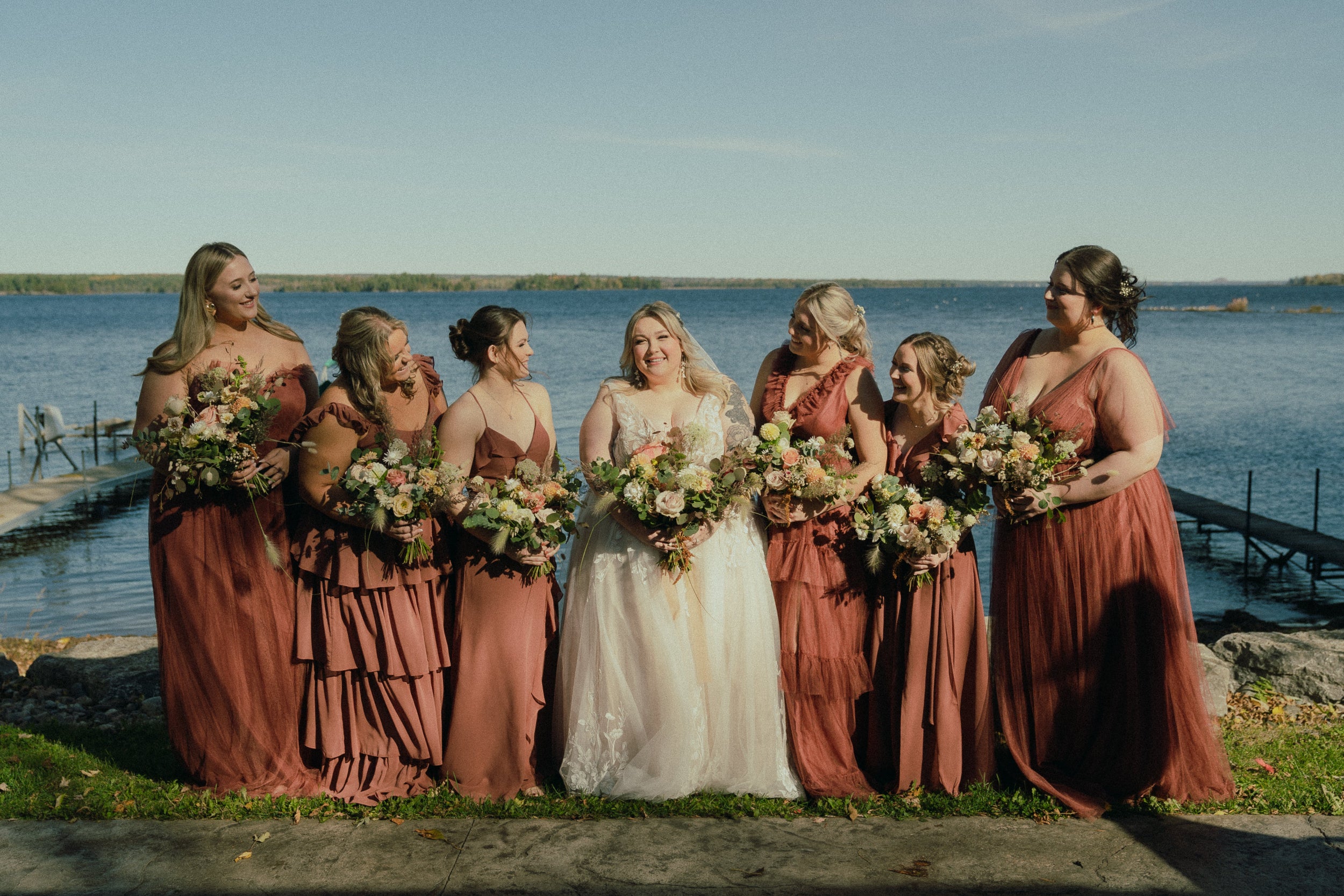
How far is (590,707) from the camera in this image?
521 cm

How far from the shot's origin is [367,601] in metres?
5.15

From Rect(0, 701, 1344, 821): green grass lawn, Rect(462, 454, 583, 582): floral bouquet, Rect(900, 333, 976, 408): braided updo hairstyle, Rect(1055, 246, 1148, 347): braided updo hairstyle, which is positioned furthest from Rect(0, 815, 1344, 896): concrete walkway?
Rect(1055, 246, 1148, 347): braided updo hairstyle

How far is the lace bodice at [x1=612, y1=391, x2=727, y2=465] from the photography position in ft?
17.6

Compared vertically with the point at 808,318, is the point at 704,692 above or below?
below

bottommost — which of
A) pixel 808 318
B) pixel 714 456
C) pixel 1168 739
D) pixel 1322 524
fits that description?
pixel 1322 524

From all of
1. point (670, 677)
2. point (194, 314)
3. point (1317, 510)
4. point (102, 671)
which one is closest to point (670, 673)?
point (670, 677)

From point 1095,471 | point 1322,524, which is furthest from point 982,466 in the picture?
point 1322,524

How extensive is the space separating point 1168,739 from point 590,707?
2.94 meters

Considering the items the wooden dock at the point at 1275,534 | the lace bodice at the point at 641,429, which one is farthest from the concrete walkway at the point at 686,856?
the wooden dock at the point at 1275,534

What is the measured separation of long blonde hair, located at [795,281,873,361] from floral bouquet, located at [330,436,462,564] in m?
2.12

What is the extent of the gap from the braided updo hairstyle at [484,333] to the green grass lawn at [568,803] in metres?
2.29

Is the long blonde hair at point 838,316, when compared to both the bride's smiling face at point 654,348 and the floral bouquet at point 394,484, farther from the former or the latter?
the floral bouquet at point 394,484

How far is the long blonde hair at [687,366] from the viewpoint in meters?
5.48

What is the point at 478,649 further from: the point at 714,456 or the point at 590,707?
the point at 714,456
